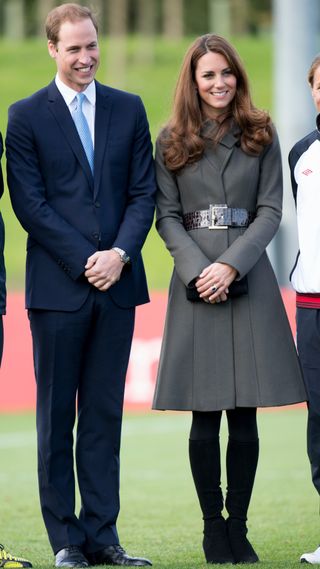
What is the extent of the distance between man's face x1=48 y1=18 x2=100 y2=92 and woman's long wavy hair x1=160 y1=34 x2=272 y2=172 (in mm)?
383

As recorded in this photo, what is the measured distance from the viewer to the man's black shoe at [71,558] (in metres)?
5.47

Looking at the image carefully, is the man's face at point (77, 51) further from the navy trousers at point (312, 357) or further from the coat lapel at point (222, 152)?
the navy trousers at point (312, 357)

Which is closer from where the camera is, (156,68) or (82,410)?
(82,410)

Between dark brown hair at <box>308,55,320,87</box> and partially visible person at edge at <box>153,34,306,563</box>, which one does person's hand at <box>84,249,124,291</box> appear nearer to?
partially visible person at edge at <box>153,34,306,563</box>

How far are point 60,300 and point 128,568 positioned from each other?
3.56ft

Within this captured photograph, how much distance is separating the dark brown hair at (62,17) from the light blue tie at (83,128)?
27 cm

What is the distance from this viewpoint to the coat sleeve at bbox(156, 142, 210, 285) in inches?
221

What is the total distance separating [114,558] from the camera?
5.57 m

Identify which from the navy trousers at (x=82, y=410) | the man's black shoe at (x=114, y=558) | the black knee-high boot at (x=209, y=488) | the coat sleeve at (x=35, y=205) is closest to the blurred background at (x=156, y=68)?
the coat sleeve at (x=35, y=205)

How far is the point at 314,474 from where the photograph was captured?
5797 millimetres

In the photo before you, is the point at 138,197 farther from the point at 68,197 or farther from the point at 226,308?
the point at 226,308

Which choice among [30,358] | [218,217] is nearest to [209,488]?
[218,217]

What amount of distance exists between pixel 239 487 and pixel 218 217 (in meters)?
1.10

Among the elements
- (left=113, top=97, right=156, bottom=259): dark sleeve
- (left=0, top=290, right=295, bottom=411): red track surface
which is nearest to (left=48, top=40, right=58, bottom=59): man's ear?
(left=113, top=97, right=156, bottom=259): dark sleeve
